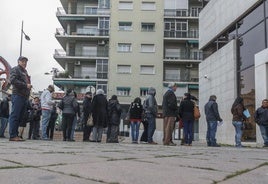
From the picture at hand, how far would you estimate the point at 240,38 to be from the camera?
781 inches

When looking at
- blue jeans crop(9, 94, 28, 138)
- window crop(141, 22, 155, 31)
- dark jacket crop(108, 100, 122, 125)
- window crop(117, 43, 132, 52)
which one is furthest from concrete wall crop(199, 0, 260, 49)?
window crop(141, 22, 155, 31)

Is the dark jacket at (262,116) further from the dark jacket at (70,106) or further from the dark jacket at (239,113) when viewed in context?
the dark jacket at (70,106)

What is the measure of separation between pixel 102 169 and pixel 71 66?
4908 cm

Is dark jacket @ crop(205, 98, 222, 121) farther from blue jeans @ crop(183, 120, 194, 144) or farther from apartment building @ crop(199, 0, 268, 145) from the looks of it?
apartment building @ crop(199, 0, 268, 145)

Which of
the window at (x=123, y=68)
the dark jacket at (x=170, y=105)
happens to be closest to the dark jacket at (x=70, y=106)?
the dark jacket at (x=170, y=105)

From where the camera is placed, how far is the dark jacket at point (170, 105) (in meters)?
11.1

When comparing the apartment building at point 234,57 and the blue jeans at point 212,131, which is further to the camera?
the apartment building at point 234,57

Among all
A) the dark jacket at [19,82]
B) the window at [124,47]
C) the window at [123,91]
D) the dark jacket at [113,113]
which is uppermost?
the window at [124,47]

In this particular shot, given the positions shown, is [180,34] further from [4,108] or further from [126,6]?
[4,108]

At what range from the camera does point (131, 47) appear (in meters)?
49.9

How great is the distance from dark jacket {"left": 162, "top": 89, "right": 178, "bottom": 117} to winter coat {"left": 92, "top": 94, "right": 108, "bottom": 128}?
206cm

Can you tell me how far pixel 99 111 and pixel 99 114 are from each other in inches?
3.8

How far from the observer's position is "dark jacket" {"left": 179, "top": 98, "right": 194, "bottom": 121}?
38.2 feet

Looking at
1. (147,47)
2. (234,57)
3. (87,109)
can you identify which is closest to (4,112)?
(87,109)
